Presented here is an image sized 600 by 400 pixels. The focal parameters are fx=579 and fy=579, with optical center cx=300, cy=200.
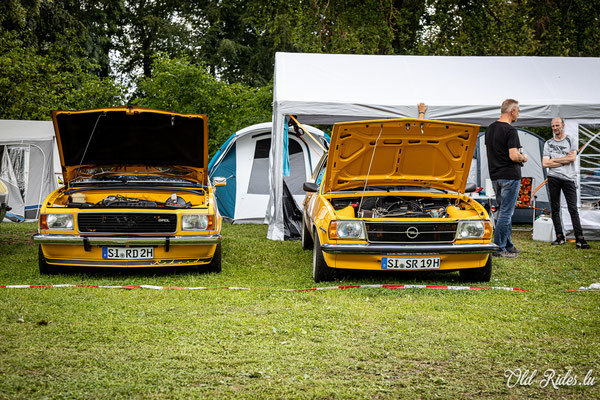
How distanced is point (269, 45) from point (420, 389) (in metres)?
27.2

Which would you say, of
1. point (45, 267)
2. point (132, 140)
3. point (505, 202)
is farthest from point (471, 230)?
point (45, 267)

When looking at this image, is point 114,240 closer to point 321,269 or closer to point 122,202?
point 122,202

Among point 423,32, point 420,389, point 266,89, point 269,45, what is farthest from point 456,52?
point 420,389

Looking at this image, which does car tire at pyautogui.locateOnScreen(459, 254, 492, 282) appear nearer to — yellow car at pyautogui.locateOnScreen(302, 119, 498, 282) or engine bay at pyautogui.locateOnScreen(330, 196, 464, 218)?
yellow car at pyautogui.locateOnScreen(302, 119, 498, 282)

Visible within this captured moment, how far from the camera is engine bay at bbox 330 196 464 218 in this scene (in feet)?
21.1

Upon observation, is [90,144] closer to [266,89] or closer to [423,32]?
[266,89]

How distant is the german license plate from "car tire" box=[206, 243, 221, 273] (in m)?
1.92

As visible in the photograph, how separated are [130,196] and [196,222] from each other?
37.9 inches

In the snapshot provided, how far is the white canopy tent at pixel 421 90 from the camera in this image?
33.0ft

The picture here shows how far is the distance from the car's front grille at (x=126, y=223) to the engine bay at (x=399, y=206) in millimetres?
1988

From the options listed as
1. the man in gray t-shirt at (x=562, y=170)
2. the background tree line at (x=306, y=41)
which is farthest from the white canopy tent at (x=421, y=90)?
the background tree line at (x=306, y=41)

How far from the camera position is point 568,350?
153 inches

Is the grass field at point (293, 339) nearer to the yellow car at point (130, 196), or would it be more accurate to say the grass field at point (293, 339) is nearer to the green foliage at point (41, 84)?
the yellow car at point (130, 196)

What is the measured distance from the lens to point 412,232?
232 inches
